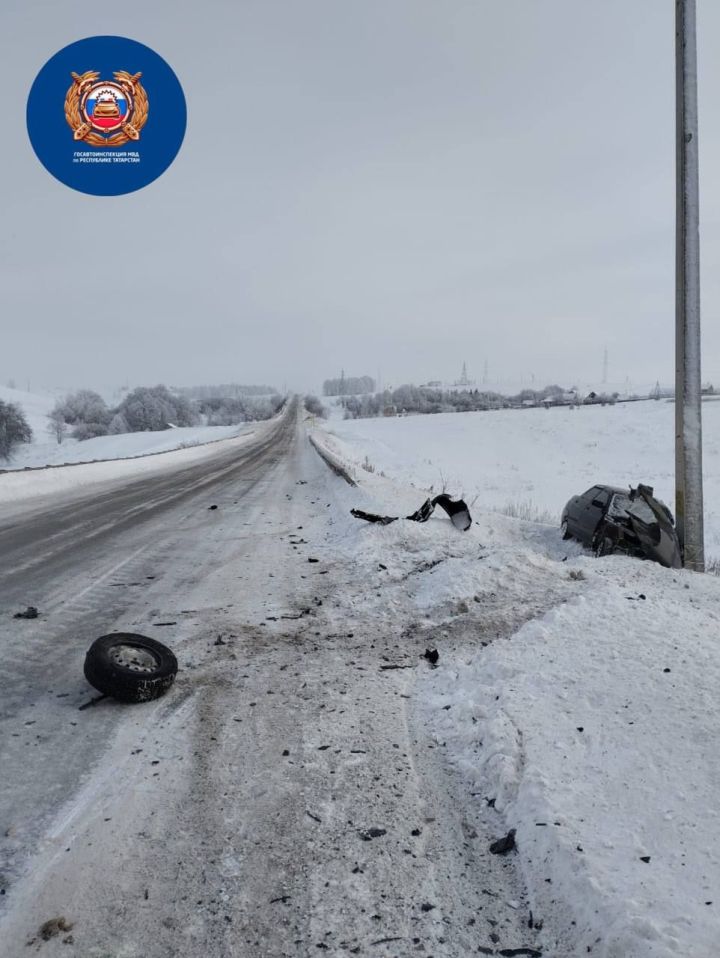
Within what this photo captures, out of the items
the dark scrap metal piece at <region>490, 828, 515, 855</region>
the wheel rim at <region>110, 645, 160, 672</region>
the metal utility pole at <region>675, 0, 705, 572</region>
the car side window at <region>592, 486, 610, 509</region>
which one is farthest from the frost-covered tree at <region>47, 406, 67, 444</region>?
the dark scrap metal piece at <region>490, 828, 515, 855</region>

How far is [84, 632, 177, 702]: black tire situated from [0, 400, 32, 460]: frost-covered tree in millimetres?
63109

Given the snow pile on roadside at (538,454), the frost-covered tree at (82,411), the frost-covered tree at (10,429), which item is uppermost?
the frost-covered tree at (82,411)

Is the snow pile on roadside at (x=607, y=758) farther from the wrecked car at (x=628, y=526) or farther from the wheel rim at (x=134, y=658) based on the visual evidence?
the wrecked car at (x=628, y=526)

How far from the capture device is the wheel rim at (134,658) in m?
4.31

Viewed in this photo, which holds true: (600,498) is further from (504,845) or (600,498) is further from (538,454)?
(538,454)

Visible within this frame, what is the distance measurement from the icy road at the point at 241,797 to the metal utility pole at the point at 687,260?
4.54m

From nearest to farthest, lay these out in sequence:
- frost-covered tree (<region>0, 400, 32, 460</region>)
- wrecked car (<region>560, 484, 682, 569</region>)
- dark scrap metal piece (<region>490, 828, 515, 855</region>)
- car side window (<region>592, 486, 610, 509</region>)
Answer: dark scrap metal piece (<region>490, 828, 515, 855</region>) → wrecked car (<region>560, 484, 682, 569</region>) → car side window (<region>592, 486, 610, 509</region>) → frost-covered tree (<region>0, 400, 32, 460</region>)

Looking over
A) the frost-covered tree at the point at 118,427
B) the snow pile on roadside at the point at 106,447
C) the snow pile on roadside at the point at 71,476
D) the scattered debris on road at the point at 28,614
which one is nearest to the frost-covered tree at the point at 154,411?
the frost-covered tree at the point at 118,427

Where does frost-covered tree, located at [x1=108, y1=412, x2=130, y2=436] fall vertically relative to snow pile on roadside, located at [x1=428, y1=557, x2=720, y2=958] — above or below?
above

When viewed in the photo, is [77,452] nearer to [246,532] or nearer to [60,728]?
[246,532]

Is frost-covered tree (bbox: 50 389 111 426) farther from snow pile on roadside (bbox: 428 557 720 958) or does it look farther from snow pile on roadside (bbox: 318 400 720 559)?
snow pile on roadside (bbox: 428 557 720 958)

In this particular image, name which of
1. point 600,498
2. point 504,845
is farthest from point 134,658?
point 600,498

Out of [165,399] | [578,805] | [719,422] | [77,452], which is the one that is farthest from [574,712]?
[165,399]

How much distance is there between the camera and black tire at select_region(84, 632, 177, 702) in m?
4.02
